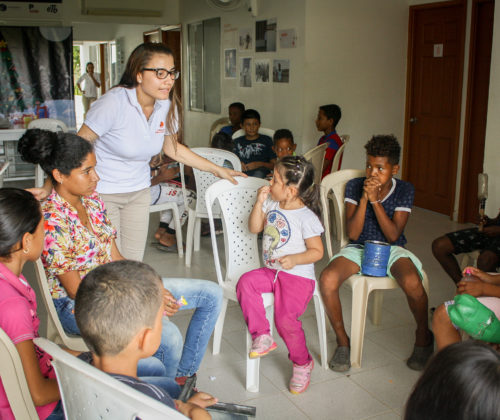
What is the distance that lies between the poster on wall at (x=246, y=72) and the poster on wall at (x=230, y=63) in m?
0.24

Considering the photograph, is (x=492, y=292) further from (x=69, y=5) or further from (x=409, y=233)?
(x=69, y=5)

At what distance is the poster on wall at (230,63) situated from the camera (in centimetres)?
692

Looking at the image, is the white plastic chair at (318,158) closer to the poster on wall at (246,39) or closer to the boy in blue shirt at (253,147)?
the boy in blue shirt at (253,147)

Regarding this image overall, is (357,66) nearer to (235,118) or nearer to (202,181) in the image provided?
(235,118)

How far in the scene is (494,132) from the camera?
3.53 meters

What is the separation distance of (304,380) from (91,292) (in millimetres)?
1394

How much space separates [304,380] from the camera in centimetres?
240

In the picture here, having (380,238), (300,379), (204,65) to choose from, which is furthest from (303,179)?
(204,65)

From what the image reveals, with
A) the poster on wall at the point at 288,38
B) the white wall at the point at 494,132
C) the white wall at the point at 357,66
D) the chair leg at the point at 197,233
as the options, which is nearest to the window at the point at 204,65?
the poster on wall at the point at 288,38

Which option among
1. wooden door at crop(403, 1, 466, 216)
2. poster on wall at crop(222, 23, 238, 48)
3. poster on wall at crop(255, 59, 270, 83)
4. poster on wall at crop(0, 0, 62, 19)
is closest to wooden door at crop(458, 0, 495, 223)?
wooden door at crop(403, 1, 466, 216)

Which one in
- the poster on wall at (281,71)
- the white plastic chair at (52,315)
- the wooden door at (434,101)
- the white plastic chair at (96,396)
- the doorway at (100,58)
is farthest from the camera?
the doorway at (100,58)

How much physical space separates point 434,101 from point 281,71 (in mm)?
1577

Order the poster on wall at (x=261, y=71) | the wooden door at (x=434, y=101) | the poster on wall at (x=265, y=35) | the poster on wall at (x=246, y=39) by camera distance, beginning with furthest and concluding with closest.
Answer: the poster on wall at (x=246, y=39) < the poster on wall at (x=261, y=71) < the poster on wall at (x=265, y=35) < the wooden door at (x=434, y=101)

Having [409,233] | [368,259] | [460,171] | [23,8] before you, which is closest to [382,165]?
[368,259]
